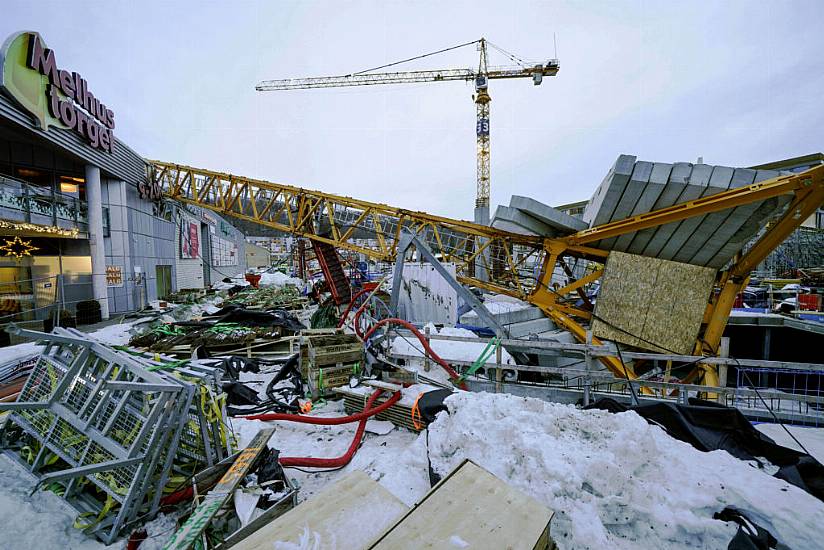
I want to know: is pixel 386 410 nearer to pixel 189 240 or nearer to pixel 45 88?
pixel 45 88

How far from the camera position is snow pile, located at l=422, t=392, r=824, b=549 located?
2598 mm

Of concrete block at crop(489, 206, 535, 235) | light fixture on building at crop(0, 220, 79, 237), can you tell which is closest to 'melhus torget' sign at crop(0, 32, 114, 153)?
light fixture on building at crop(0, 220, 79, 237)

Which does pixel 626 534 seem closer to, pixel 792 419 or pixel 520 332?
pixel 792 419

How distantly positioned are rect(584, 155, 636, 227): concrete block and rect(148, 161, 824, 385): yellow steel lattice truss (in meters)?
0.26

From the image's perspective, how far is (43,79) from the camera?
10.6 meters

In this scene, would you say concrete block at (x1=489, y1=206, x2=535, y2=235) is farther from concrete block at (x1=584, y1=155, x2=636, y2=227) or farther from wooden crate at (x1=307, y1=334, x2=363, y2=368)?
wooden crate at (x1=307, y1=334, x2=363, y2=368)

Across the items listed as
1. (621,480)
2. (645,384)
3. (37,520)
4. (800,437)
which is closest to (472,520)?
(621,480)

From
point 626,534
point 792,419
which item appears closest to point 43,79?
point 626,534

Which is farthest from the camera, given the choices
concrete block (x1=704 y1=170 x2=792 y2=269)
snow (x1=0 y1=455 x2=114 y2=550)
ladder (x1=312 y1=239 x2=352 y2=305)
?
ladder (x1=312 y1=239 x2=352 y2=305)

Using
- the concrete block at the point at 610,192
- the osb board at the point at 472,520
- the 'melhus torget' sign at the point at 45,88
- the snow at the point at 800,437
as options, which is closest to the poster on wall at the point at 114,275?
the 'melhus torget' sign at the point at 45,88

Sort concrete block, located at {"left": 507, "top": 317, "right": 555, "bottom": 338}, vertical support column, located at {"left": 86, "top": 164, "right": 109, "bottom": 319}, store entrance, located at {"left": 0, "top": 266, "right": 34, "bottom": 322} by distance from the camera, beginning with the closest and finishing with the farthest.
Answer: concrete block, located at {"left": 507, "top": 317, "right": 555, "bottom": 338} < store entrance, located at {"left": 0, "top": 266, "right": 34, "bottom": 322} < vertical support column, located at {"left": 86, "top": 164, "right": 109, "bottom": 319}

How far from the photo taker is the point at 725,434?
12.9 feet

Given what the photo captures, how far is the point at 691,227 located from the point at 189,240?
28057 mm

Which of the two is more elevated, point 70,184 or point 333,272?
point 70,184
